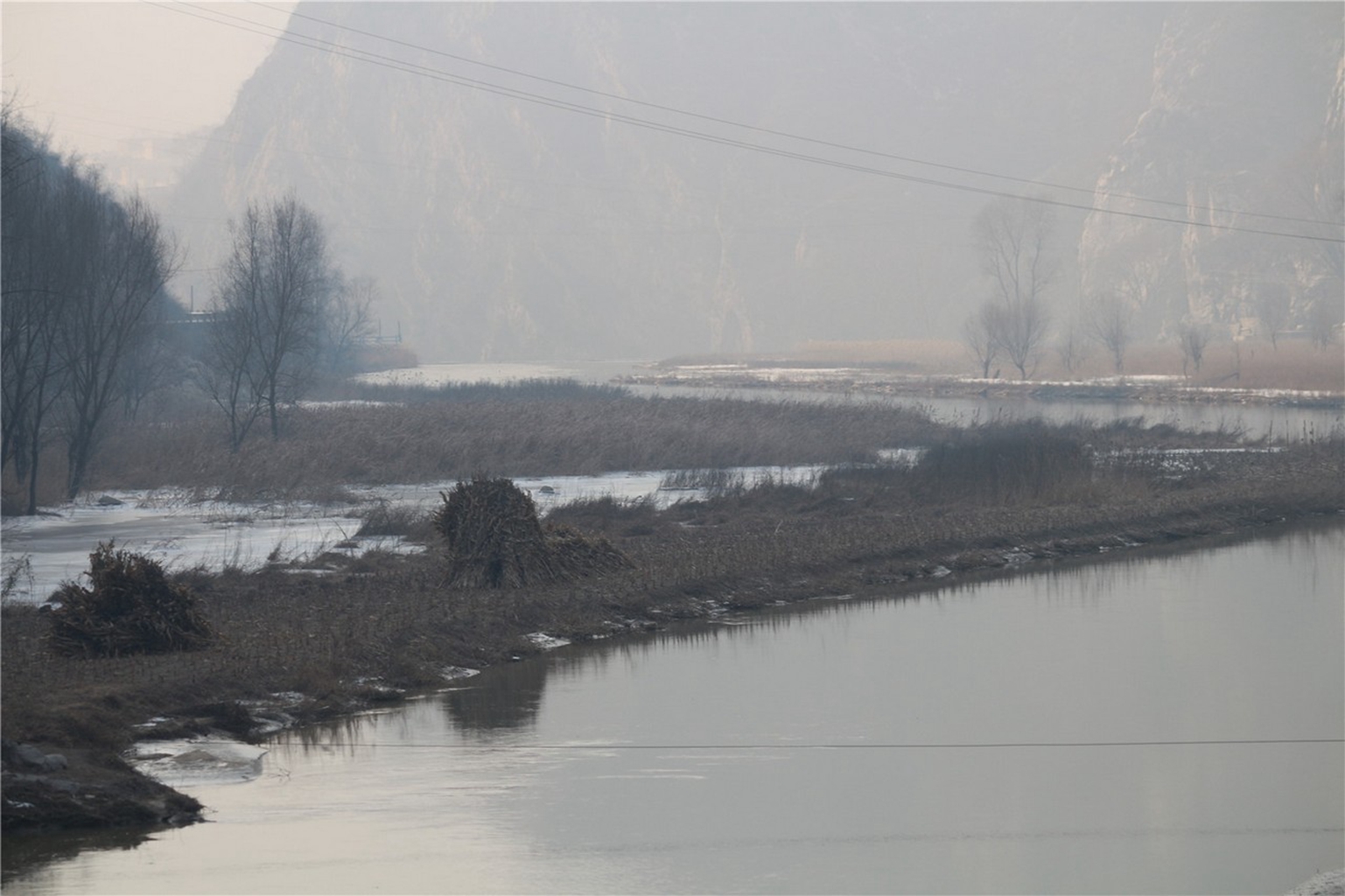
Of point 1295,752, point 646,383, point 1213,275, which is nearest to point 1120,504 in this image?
point 1295,752

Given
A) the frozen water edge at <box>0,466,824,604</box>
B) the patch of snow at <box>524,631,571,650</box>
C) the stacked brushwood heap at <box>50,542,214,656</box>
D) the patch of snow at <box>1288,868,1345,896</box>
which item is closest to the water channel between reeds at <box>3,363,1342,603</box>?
the frozen water edge at <box>0,466,824,604</box>

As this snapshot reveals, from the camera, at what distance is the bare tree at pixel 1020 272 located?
9031 centimetres

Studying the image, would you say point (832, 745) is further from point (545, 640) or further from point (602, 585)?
point (602, 585)

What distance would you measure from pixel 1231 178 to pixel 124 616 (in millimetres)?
139131

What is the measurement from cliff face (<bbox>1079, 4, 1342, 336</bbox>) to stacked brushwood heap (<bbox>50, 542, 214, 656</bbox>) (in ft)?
300

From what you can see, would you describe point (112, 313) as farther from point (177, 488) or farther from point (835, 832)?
point (835, 832)

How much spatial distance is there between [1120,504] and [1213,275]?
10995cm

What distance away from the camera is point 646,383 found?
310 feet

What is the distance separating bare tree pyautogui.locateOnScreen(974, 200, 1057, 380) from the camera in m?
90.3

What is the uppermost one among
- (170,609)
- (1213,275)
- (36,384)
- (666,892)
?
(1213,275)

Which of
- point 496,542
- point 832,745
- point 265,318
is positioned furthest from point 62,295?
point 832,745

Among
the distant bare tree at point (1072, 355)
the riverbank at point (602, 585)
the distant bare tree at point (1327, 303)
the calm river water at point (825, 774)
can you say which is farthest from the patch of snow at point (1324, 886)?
the distant bare tree at point (1327, 303)

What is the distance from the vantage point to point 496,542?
20.0 m

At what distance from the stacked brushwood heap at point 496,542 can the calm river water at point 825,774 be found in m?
2.41
